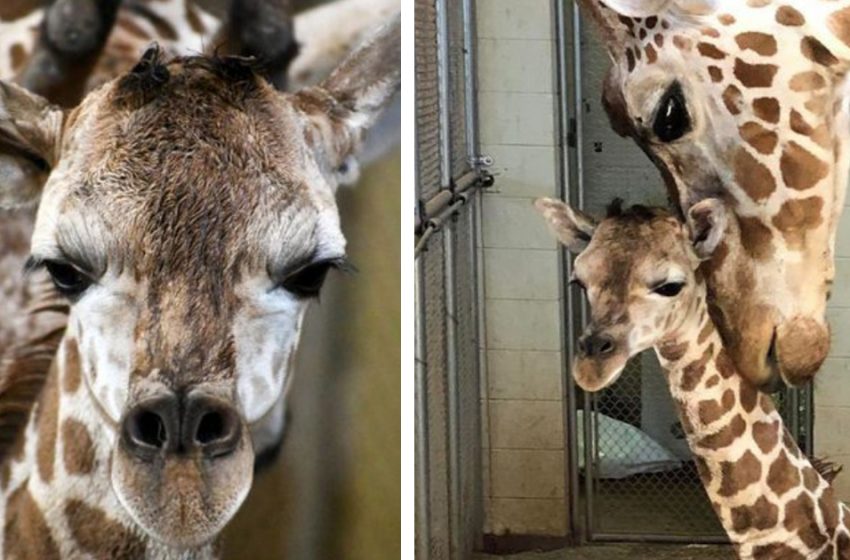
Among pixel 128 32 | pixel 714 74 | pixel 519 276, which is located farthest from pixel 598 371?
pixel 128 32

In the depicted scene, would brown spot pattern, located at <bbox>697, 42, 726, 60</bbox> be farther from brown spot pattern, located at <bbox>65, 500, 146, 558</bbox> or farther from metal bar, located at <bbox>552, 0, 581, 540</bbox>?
brown spot pattern, located at <bbox>65, 500, 146, 558</bbox>

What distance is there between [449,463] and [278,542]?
1.06 ft

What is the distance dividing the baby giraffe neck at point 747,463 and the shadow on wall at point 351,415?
48 cm

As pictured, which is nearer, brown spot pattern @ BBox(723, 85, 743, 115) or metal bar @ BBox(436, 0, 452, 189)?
brown spot pattern @ BBox(723, 85, 743, 115)

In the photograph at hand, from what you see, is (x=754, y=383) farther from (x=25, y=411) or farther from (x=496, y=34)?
(x=25, y=411)

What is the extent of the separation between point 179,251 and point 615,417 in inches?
30.2

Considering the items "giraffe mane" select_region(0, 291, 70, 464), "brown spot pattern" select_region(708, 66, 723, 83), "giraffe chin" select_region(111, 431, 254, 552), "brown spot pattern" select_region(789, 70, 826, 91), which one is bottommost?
"giraffe chin" select_region(111, 431, 254, 552)

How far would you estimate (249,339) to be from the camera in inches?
81.4

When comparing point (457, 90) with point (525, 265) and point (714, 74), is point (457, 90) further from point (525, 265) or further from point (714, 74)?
point (714, 74)

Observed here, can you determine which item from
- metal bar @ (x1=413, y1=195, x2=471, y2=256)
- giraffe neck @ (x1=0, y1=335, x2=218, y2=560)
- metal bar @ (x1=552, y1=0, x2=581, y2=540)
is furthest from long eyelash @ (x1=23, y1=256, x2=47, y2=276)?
metal bar @ (x1=552, y1=0, x2=581, y2=540)

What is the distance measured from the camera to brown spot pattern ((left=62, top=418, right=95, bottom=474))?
210 centimetres

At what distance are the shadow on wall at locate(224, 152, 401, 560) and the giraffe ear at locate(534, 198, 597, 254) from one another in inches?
10.3

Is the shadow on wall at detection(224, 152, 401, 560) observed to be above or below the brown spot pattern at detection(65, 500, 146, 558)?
above

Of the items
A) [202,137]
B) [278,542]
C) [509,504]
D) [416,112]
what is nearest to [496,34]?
[416,112]
